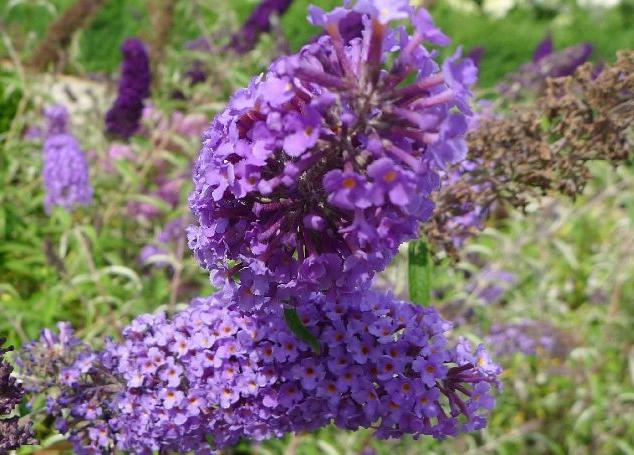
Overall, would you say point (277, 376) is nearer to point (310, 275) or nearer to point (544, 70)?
point (310, 275)

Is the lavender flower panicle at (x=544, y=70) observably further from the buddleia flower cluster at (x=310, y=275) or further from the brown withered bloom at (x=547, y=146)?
the buddleia flower cluster at (x=310, y=275)

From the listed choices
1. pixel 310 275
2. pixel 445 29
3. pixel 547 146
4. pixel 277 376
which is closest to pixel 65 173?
pixel 277 376

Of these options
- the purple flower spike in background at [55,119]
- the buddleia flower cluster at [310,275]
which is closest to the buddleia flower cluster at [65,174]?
the purple flower spike in background at [55,119]

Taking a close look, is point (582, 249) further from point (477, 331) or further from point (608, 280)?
point (477, 331)

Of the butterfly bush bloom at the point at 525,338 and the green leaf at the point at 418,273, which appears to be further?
the butterfly bush bloom at the point at 525,338

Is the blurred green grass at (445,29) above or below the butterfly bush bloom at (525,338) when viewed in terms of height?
above

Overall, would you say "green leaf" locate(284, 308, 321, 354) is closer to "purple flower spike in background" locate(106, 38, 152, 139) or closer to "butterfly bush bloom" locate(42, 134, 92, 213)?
"butterfly bush bloom" locate(42, 134, 92, 213)

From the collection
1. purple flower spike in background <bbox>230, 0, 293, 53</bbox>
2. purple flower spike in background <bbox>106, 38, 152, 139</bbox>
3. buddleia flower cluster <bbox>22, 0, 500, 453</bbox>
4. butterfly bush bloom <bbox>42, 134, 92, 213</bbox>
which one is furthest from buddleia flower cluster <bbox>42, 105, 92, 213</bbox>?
buddleia flower cluster <bbox>22, 0, 500, 453</bbox>

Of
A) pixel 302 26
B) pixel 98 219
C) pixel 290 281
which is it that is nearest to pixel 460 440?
pixel 98 219
